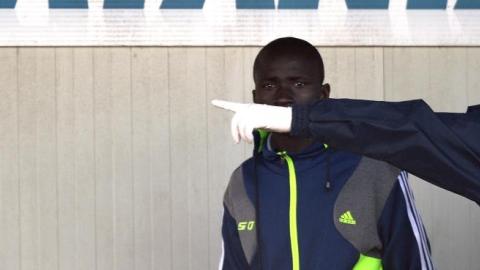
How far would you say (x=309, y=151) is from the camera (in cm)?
229

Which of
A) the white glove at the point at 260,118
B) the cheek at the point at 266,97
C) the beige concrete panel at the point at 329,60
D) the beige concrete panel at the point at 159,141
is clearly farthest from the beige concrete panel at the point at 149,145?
the white glove at the point at 260,118

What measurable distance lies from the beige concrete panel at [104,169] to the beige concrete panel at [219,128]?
0.45 meters

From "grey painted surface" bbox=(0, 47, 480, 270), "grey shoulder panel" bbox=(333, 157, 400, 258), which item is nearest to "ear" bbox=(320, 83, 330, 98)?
"grey shoulder panel" bbox=(333, 157, 400, 258)

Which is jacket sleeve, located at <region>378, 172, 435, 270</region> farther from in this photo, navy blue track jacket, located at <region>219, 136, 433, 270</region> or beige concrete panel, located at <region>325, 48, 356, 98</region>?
beige concrete panel, located at <region>325, 48, 356, 98</region>

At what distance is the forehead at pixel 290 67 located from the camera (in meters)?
2.32

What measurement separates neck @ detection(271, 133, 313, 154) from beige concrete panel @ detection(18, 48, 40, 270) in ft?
6.26

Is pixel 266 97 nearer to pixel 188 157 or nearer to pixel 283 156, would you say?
pixel 283 156

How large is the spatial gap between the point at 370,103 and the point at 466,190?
0.21 m

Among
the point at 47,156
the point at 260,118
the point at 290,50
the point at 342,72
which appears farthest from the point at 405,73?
the point at 260,118

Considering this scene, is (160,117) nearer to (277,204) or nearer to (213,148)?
(213,148)

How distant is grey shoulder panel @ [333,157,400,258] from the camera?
7.14 ft

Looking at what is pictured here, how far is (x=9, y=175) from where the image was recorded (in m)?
3.94

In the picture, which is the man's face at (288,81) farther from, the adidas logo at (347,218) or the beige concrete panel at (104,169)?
the beige concrete panel at (104,169)

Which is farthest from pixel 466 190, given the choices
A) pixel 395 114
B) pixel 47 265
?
pixel 47 265
